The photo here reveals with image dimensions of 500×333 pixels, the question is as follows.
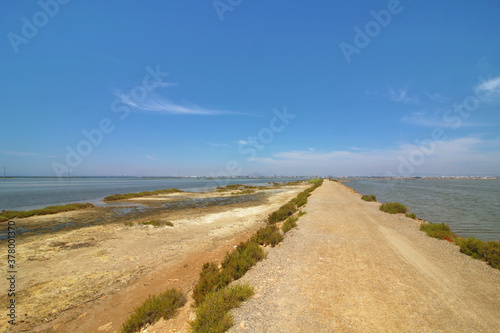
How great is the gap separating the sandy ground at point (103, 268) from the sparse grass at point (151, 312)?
32 cm

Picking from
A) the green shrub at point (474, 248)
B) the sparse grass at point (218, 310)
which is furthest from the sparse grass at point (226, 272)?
the green shrub at point (474, 248)

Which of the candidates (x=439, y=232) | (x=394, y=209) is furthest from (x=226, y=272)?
(x=394, y=209)

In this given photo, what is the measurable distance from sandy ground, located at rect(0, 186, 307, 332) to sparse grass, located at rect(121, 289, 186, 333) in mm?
325

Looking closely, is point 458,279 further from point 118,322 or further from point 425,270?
point 118,322

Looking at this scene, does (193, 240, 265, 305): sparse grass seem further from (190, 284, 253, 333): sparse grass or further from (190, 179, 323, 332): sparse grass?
(190, 284, 253, 333): sparse grass

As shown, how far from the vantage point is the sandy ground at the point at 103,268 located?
20.4 ft

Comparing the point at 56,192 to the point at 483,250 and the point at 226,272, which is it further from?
the point at 483,250

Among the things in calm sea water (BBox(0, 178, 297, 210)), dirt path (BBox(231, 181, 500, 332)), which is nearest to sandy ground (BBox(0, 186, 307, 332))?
dirt path (BBox(231, 181, 500, 332))

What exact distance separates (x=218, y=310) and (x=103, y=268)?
24.6 feet

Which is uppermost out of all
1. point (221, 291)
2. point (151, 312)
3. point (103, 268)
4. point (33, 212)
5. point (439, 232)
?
point (221, 291)

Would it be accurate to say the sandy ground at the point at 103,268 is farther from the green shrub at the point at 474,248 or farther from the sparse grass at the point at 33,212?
the green shrub at the point at 474,248

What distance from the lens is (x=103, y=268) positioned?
30.7 feet

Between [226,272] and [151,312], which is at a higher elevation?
[226,272]

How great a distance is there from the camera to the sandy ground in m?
6.20
